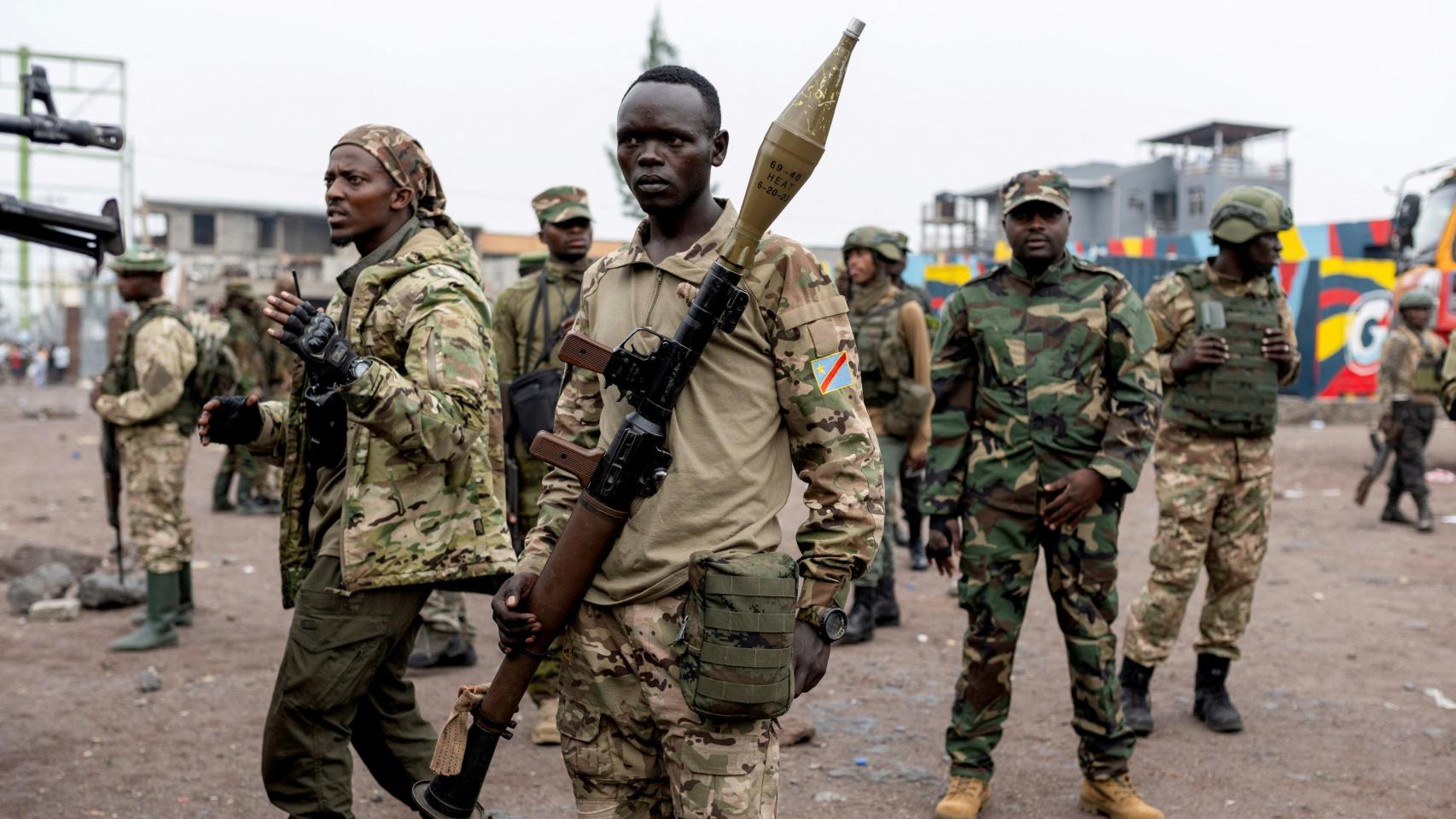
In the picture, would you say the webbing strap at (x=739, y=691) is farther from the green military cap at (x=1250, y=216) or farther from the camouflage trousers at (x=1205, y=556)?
the green military cap at (x=1250, y=216)

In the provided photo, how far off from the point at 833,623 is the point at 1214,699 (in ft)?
11.6

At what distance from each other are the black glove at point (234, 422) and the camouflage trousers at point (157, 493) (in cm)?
361

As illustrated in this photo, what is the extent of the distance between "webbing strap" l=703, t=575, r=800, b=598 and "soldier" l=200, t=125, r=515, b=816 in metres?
1.01

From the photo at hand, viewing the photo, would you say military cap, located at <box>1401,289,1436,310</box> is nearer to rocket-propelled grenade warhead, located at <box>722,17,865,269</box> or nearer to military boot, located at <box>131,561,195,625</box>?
military boot, located at <box>131,561,195,625</box>

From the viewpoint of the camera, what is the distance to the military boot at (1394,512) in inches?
410

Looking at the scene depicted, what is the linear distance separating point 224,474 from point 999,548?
30.5 feet

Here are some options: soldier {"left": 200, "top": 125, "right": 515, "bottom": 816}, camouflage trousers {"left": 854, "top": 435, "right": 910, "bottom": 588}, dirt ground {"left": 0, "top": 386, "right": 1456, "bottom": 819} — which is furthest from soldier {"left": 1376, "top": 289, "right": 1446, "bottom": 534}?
soldier {"left": 200, "top": 125, "right": 515, "bottom": 816}

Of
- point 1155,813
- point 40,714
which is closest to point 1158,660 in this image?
point 1155,813

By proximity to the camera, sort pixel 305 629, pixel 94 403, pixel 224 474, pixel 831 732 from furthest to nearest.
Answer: pixel 224 474, pixel 94 403, pixel 831 732, pixel 305 629

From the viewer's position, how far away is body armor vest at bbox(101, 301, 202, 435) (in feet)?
21.9

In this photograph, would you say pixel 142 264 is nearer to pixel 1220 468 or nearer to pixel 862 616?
pixel 862 616

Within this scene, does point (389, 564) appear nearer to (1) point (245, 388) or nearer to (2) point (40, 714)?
(2) point (40, 714)

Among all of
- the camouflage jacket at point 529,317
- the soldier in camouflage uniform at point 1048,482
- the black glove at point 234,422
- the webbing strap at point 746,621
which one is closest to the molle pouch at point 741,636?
the webbing strap at point 746,621

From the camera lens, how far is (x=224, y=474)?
1142 centimetres
